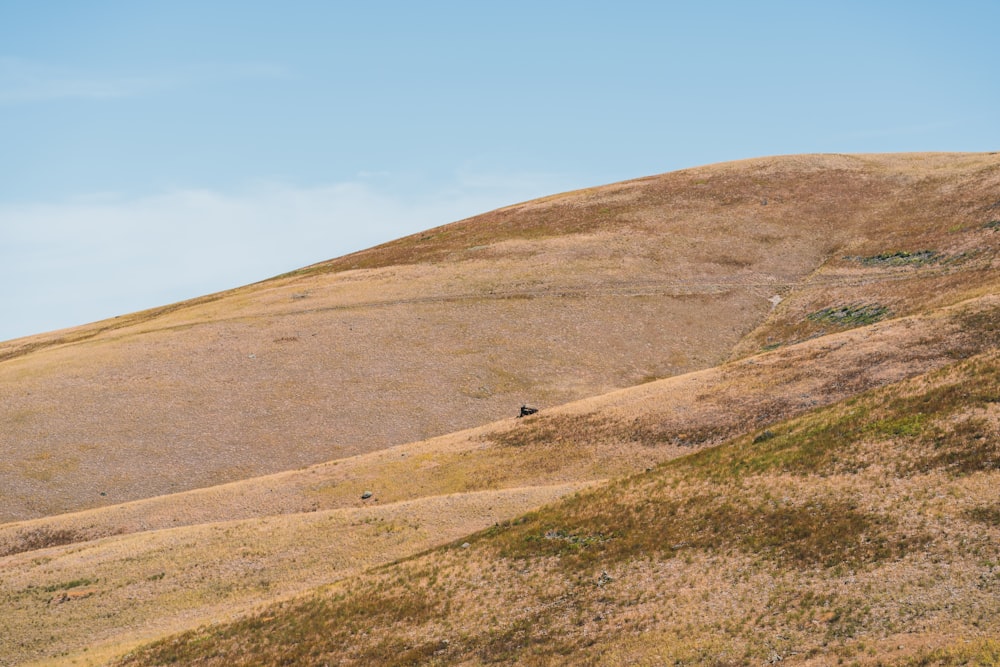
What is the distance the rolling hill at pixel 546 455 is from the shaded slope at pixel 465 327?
479 mm

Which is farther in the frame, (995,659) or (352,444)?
(352,444)

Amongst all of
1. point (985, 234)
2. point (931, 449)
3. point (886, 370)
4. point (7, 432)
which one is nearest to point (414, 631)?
point (931, 449)

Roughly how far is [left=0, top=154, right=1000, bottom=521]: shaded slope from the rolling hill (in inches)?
18.9

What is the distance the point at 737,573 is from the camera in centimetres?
3150

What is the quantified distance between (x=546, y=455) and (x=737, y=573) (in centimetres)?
2598

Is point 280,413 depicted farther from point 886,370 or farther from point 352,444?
point 886,370

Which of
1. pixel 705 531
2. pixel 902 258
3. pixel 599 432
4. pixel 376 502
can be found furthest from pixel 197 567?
pixel 902 258

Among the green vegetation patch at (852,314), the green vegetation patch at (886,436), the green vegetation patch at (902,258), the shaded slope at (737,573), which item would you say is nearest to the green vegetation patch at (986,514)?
the shaded slope at (737,573)

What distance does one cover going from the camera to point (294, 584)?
42000 mm

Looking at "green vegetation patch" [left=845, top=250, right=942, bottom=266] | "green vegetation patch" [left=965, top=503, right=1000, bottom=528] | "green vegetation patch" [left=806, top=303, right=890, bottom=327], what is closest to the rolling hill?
"green vegetation patch" [left=965, top=503, right=1000, bottom=528]

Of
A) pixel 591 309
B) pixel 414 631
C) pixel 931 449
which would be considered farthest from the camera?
pixel 591 309

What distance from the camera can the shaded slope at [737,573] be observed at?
26.8 meters

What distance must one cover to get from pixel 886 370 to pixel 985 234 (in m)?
48.7

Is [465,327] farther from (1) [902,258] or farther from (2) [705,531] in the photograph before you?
(2) [705,531]
